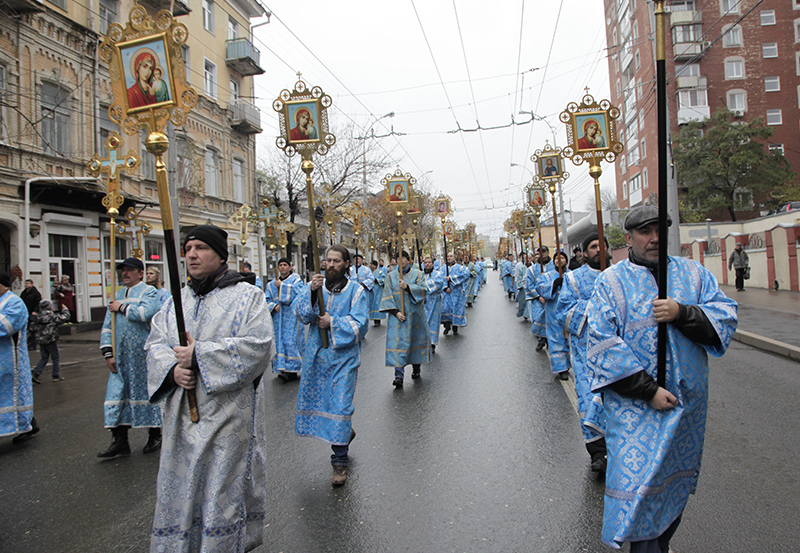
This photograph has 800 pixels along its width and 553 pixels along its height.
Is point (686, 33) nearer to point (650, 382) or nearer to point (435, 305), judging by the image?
point (435, 305)

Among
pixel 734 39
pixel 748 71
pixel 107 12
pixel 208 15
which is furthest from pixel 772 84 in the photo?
pixel 107 12

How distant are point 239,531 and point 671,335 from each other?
2325mm

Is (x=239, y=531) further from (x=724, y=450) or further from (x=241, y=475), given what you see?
(x=724, y=450)

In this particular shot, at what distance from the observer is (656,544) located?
2574 millimetres

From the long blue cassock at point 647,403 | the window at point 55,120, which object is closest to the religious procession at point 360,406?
the long blue cassock at point 647,403

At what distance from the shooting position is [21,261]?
1483 centimetres

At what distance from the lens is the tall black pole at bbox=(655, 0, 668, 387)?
7.82ft

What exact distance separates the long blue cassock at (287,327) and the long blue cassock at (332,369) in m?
4.24

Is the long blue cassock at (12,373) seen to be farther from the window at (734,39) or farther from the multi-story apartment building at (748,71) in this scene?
the window at (734,39)

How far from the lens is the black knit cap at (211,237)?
2.97m

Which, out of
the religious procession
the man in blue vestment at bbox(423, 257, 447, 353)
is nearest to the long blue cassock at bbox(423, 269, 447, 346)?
the man in blue vestment at bbox(423, 257, 447, 353)

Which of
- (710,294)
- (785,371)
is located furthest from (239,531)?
(785,371)

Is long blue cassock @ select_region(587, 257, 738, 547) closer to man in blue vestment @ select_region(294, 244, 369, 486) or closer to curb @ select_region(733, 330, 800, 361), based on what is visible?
man in blue vestment @ select_region(294, 244, 369, 486)

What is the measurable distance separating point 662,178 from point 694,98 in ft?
150
